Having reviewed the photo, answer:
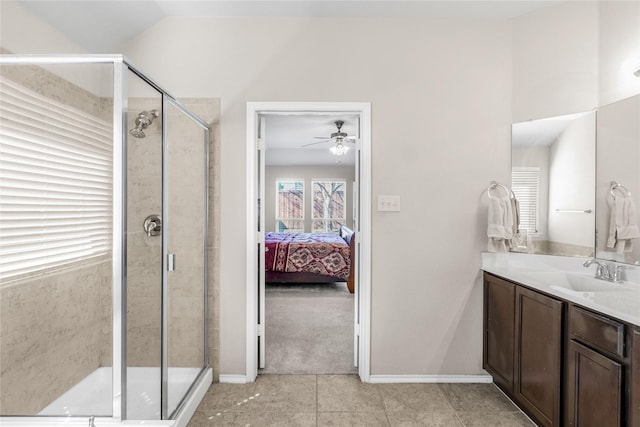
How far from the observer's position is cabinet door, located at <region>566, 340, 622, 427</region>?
1361 mm

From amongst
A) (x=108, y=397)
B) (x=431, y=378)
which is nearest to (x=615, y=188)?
(x=431, y=378)

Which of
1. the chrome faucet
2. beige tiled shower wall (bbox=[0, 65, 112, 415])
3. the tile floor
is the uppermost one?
the chrome faucet

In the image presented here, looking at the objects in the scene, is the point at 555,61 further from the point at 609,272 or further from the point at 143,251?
the point at 143,251

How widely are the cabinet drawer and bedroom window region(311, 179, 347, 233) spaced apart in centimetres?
670

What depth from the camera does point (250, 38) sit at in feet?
7.78

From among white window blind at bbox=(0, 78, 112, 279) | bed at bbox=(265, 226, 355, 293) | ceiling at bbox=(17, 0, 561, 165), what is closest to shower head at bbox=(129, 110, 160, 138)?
white window blind at bbox=(0, 78, 112, 279)

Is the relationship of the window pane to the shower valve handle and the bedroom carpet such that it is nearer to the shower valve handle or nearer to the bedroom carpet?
the bedroom carpet

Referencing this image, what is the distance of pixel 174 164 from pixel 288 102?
3.10 feet

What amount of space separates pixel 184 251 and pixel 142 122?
820 mm

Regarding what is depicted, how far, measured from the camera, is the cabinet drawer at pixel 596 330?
136cm

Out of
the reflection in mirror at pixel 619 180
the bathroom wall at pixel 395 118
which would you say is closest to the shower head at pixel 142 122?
the bathroom wall at pixel 395 118

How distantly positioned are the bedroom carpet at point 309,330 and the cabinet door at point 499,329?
0.99m

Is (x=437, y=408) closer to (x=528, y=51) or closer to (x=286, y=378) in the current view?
(x=286, y=378)

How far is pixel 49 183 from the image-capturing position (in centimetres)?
169
